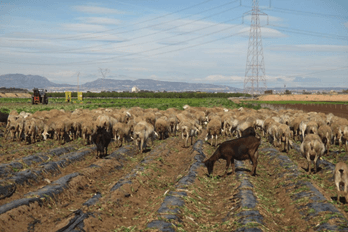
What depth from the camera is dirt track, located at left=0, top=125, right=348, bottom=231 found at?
10.9m

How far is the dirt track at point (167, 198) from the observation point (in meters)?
10.9

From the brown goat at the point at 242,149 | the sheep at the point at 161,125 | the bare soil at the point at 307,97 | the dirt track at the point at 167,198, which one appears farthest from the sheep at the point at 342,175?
the bare soil at the point at 307,97

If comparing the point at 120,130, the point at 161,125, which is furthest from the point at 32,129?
the point at 161,125

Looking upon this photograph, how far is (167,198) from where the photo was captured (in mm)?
12852

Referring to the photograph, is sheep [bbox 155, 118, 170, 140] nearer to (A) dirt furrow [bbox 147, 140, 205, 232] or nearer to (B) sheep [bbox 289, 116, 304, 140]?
(B) sheep [bbox 289, 116, 304, 140]

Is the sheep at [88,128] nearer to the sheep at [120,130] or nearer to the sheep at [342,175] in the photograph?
the sheep at [120,130]

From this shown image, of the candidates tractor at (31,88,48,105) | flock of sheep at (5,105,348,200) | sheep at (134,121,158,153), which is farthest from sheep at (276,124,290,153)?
tractor at (31,88,48,105)

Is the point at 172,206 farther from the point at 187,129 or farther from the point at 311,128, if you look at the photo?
the point at 311,128

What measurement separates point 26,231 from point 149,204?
15.9 ft

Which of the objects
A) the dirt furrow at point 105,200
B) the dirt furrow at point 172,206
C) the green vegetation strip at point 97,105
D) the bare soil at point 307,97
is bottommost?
the dirt furrow at point 105,200

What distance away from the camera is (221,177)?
680 inches

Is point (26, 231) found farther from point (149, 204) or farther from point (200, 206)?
point (200, 206)

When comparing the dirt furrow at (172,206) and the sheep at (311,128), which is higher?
the sheep at (311,128)

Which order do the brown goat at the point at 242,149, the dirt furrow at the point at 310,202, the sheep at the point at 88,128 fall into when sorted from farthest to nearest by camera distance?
the sheep at the point at 88,128, the brown goat at the point at 242,149, the dirt furrow at the point at 310,202
